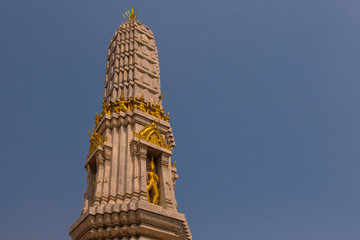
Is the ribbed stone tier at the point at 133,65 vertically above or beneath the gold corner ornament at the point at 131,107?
above

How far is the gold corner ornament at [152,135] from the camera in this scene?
20903 millimetres

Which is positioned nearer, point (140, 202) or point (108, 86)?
point (140, 202)

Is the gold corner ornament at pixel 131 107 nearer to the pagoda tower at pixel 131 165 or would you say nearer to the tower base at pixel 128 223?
the pagoda tower at pixel 131 165

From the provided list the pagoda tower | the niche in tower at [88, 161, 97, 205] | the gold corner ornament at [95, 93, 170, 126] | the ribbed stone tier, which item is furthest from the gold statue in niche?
the ribbed stone tier

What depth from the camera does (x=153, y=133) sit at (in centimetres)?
2161

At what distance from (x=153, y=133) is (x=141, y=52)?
29.8 feet

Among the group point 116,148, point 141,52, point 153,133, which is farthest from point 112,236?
point 141,52

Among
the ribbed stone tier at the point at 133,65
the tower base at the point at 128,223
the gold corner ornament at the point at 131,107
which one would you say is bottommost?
the tower base at the point at 128,223

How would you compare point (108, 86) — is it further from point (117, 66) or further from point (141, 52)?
point (141, 52)

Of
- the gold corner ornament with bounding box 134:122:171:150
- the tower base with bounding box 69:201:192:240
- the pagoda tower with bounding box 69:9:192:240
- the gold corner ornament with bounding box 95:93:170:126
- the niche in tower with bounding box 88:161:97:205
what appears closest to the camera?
the tower base with bounding box 69:201:192:240

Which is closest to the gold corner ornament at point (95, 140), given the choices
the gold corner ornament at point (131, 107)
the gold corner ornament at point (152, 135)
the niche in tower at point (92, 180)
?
the niche in tower at point (92, 180)

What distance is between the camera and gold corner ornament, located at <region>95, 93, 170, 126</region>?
74.8 feet

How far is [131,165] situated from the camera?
19.6 meters

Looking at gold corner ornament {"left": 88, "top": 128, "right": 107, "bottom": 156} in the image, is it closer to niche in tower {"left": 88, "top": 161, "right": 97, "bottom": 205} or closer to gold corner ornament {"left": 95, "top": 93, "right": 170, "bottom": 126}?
niche in tower {"left": 88, "top": 161, "right": 97, "bottom": 205}
